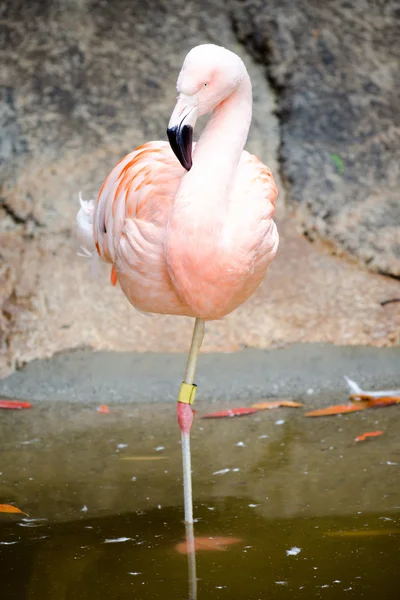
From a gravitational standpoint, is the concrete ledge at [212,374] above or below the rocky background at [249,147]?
below

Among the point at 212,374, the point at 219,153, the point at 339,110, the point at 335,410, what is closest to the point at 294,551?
the point at 219,153

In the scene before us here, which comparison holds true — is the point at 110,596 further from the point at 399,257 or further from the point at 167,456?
the point at 399,257

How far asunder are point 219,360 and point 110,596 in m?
2.11

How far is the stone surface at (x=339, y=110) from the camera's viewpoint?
5.05 metres

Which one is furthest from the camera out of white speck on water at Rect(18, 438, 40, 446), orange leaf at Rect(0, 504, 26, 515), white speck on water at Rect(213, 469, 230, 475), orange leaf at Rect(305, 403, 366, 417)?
orange leaf at Rect(305, 403, 366, 417)

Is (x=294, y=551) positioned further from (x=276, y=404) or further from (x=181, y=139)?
(x=276, y=404)

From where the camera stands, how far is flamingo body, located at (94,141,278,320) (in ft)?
8.73

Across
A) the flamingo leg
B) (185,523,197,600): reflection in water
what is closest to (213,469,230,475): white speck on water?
the flamingo leg

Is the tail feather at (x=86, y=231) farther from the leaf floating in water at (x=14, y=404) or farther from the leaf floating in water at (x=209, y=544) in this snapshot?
the leaf floating in water at (x=209, y=544)

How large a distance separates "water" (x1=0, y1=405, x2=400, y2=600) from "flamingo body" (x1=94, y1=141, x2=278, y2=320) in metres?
0.67

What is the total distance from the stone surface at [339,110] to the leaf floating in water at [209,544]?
2.36m

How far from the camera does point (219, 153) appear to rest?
2.74 m

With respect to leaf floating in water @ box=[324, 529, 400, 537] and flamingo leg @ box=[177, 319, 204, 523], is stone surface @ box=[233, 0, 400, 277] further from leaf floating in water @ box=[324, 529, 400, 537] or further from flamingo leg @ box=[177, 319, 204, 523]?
leaf floating in water @ box=[324, 529, 400, 537]

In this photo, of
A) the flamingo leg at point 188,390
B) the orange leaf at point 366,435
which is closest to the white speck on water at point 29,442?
the flamingo leg at point 188,390
